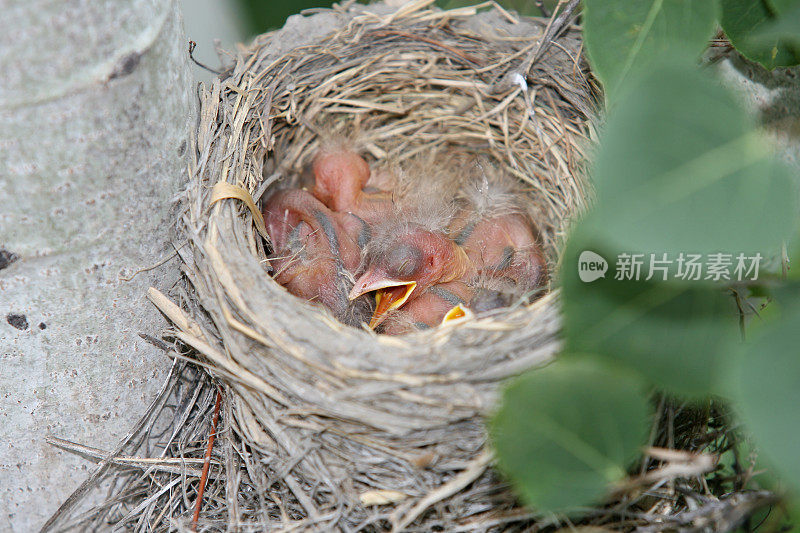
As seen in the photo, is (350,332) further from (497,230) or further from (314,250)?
(497,230)

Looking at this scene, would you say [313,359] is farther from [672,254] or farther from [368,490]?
[672,254]

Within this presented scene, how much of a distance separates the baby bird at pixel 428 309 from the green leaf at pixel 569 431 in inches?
27.3

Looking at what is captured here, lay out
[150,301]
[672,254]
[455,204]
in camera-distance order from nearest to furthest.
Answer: [672,254], [150,301], [455,204]

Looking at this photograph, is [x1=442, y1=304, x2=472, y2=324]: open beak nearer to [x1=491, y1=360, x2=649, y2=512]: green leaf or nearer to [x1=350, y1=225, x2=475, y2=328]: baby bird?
[x1=350, y1=225, x2=475, y2=328]: baby bird

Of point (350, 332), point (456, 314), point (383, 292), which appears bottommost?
point (383, 292)

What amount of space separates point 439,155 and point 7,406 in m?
1.12

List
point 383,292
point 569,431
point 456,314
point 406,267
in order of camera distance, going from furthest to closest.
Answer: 1. point 383,292
2. point 406,267
3. point 456,314
4. point 569,431

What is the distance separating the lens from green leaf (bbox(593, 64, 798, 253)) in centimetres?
45

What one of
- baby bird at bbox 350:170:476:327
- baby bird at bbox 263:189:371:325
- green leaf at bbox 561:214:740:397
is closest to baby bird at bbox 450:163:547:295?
baby bird at bbox 350:170:476:327

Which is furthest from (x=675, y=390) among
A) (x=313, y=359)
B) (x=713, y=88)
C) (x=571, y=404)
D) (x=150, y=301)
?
(x=150, y=301)

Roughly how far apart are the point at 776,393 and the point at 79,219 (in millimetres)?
820

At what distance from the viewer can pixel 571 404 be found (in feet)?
1.86

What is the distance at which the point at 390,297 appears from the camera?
1.42 m

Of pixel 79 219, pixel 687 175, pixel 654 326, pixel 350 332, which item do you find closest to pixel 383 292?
pixel 350 332
